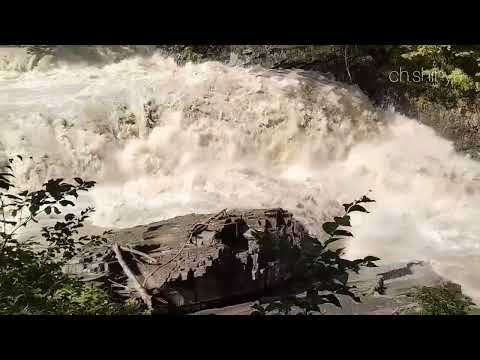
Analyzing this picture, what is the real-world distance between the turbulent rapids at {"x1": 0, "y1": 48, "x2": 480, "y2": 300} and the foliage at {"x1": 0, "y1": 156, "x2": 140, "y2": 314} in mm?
110

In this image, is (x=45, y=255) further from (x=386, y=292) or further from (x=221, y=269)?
(x=386, y=292)

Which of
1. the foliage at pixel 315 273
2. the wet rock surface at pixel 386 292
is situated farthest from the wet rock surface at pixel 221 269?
the foliage at pixel 315 273

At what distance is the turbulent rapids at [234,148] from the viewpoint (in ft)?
10.1

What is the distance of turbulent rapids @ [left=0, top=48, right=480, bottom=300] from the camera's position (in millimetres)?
3086

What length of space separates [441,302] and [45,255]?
2216mm

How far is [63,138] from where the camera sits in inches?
124

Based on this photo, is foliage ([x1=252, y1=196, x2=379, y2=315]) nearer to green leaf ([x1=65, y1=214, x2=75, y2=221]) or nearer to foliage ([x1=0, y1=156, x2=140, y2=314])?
foliage ([x1=0, y1=156, x2=140, y2=314])

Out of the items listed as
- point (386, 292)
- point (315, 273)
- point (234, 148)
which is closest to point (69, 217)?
point (234, 148)

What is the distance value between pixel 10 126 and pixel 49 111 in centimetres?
23

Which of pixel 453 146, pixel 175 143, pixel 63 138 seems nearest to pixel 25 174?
pixel 63 138

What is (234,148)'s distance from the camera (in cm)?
316
